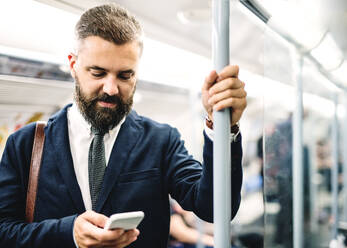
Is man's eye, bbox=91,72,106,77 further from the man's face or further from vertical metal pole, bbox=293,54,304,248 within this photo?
vertical metal pole, bbox=293,54,304,248

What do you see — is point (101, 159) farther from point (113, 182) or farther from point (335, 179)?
point (335, 179)

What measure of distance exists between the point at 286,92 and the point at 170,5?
47.7 inches

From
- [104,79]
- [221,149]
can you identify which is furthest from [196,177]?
[104,79]

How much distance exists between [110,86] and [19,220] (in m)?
0.70

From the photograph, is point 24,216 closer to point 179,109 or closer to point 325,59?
point 325,59

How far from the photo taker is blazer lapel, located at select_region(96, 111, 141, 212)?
4.43ft

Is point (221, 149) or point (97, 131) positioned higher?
point (97, 131)

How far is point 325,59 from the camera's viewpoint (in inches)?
70.7

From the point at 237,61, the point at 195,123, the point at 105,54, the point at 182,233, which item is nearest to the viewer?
the point at 105,54

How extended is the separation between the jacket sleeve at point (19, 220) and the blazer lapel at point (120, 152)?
189 millimetres

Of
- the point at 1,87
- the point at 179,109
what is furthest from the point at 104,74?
the point at 179,109

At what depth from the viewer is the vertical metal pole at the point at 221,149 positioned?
2.95ft

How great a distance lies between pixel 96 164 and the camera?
1420mm

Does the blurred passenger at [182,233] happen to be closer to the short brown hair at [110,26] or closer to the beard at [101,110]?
the beard at [101,110]
